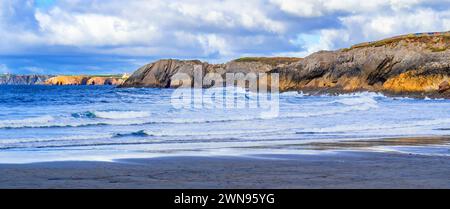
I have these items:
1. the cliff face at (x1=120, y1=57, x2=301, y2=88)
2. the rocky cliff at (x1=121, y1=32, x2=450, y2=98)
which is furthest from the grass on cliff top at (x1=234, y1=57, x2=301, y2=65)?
the rocky cliff at (x1=121, y1=32, x2=450, y2=98)

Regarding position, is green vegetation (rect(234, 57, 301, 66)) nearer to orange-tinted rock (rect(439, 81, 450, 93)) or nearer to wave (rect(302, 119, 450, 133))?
orange-tinted rock (rect(439, 81, 450, 93))

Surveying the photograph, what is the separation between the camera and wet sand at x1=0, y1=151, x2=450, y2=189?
10992mm

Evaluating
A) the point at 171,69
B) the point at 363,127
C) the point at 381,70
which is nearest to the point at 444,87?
the point at 381,70

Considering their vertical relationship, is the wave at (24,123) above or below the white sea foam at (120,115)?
above

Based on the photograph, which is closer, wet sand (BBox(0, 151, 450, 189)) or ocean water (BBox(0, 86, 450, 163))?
wet sand (BBox(0, 151, 450, 189))

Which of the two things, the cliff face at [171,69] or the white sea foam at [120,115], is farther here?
the cliff face at [171,69]

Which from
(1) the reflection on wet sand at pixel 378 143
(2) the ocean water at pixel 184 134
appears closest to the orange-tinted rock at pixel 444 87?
(2) the ocean water at pixel 184 134

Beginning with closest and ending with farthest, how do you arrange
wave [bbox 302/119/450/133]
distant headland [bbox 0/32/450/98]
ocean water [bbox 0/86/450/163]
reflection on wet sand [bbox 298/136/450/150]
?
ocean water [bbox 0/86/450/163], reflection on wet sand [bbox 298/136/450/150], wave [bbox 302/119/450/133], distant headland [bbox 0/32/450/98]

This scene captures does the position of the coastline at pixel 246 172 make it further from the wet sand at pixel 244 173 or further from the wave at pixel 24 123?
→ the wave at pixel 24 123

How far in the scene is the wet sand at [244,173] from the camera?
11.0 meters

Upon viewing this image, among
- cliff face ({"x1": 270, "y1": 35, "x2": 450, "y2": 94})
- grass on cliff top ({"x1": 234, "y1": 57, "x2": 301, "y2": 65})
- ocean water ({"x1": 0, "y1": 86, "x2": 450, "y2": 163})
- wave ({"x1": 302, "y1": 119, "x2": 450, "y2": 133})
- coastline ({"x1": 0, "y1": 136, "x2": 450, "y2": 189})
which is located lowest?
wave ({"x1": 302, "y1": 119, "x2": 450, "y2": 133})

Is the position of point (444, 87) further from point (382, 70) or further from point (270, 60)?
point (270, 60)

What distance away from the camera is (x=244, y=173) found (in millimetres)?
12648

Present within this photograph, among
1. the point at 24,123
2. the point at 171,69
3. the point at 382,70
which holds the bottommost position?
the point at 24,123
